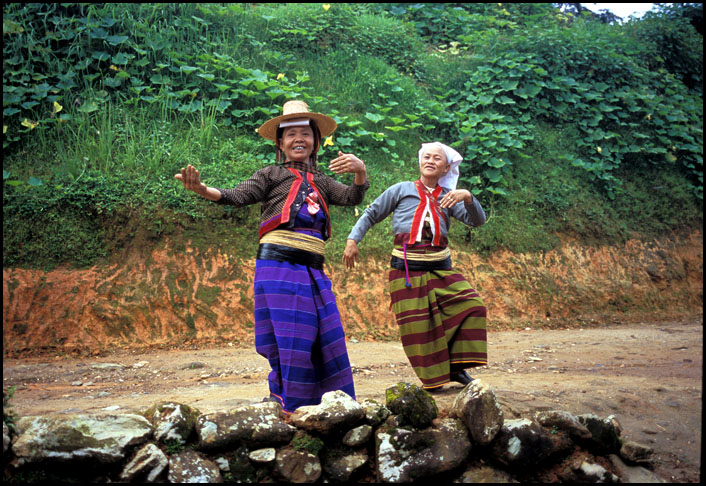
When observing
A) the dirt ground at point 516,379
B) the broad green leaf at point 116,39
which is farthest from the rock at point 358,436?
the broad green leaf at point 116,39

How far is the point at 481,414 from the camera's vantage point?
254 centimetres

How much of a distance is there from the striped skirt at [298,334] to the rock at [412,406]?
0.58 meters

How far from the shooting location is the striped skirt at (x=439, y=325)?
3848mm

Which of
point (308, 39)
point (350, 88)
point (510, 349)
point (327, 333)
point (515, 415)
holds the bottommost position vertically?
point (510, 349)

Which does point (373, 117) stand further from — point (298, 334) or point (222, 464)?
point (222, 464)

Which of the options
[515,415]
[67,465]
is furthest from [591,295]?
[67,465]

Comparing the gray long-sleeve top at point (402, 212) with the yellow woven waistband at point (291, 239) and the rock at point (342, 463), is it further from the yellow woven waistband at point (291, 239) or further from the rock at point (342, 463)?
the rock at point (342, 463)

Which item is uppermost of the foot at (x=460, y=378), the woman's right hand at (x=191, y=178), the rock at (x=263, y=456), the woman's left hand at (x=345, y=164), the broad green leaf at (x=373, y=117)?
the broad green leaf at (x=373, y=117)

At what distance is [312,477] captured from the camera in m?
2.30

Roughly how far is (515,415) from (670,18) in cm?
1181

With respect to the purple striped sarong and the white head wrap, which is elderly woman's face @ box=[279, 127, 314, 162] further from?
the white head wrap

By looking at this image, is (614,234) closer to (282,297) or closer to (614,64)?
(614,64)

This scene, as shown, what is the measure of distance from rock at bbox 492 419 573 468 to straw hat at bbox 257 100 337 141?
2099 millimetres

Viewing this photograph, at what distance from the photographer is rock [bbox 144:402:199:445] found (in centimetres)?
232
